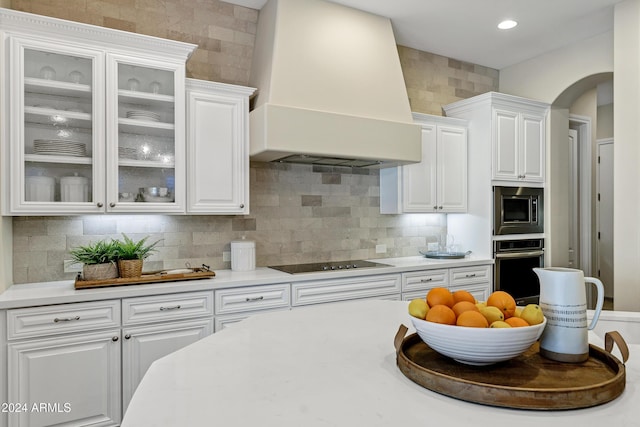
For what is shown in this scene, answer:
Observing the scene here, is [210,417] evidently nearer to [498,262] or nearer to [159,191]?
[159,191]

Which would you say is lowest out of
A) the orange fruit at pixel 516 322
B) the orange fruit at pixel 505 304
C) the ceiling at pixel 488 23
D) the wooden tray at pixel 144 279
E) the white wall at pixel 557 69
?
the wooden tray at pixel 144 279

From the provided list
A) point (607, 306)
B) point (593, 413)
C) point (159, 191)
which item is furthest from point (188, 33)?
point (607, 306)

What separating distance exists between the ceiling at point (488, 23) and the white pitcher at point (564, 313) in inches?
121

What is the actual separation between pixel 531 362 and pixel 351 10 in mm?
3258

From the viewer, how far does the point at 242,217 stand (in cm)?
348

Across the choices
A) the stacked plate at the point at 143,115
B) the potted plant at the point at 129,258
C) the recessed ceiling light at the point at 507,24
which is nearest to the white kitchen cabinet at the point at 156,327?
the potted plant at the point at 129,258

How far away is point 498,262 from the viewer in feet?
13.7

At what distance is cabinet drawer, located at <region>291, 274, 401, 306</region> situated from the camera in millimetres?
3098

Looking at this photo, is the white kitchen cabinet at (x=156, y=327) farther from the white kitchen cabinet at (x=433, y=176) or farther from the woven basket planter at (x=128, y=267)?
the white kitchen cabinet at (x=433, y=176)

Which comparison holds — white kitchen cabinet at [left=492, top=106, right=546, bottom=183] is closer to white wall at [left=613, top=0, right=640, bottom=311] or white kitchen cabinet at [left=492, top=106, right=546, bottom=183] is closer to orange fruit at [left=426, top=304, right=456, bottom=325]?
white wall at [left=613, top=0, right=640, bottom=311]

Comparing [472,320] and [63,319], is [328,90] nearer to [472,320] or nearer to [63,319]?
[63,319]

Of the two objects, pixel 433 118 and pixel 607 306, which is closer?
pixel 433 118

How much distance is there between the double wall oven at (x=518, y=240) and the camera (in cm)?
419

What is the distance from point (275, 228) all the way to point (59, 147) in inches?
66.8
